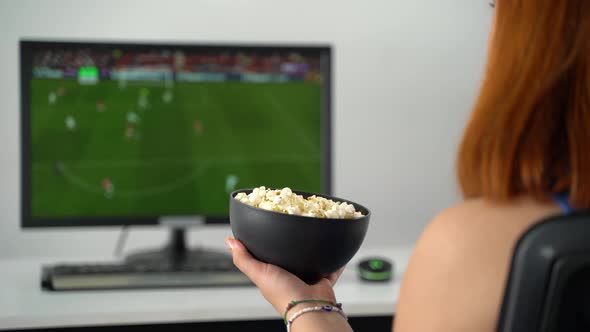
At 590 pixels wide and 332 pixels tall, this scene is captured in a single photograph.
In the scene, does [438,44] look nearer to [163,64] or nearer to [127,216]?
[163,64]

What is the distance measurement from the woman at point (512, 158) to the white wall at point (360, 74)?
4.90 feet

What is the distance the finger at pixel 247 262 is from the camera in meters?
0.85

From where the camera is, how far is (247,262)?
0.86 metres

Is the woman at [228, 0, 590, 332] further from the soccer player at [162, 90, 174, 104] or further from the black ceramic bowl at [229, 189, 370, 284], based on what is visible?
the soccer player at [162, 90, 174, 104]

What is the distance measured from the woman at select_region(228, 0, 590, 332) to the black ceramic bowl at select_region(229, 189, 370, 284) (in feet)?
0.64

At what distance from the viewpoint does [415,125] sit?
219 centimetres

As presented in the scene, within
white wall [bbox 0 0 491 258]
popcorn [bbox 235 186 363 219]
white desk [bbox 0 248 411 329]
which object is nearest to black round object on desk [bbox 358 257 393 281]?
white desk [bbox 0 248 411 329]

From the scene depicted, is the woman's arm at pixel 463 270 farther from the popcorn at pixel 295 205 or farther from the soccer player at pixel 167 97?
the soccer player at pixel 167 97

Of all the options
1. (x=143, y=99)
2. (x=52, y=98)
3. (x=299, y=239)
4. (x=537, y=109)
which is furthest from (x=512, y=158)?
(x=52, y=98)

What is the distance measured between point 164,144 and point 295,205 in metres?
0.95

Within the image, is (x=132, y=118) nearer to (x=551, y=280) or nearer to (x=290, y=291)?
(x=290, y=291)

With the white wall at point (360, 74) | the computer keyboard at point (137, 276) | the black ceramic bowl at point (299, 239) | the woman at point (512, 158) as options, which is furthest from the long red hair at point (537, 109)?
the white wall at point (360, 74)

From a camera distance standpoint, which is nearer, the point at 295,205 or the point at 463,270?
the point at 463,270

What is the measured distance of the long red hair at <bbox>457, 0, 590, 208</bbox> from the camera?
60cm
